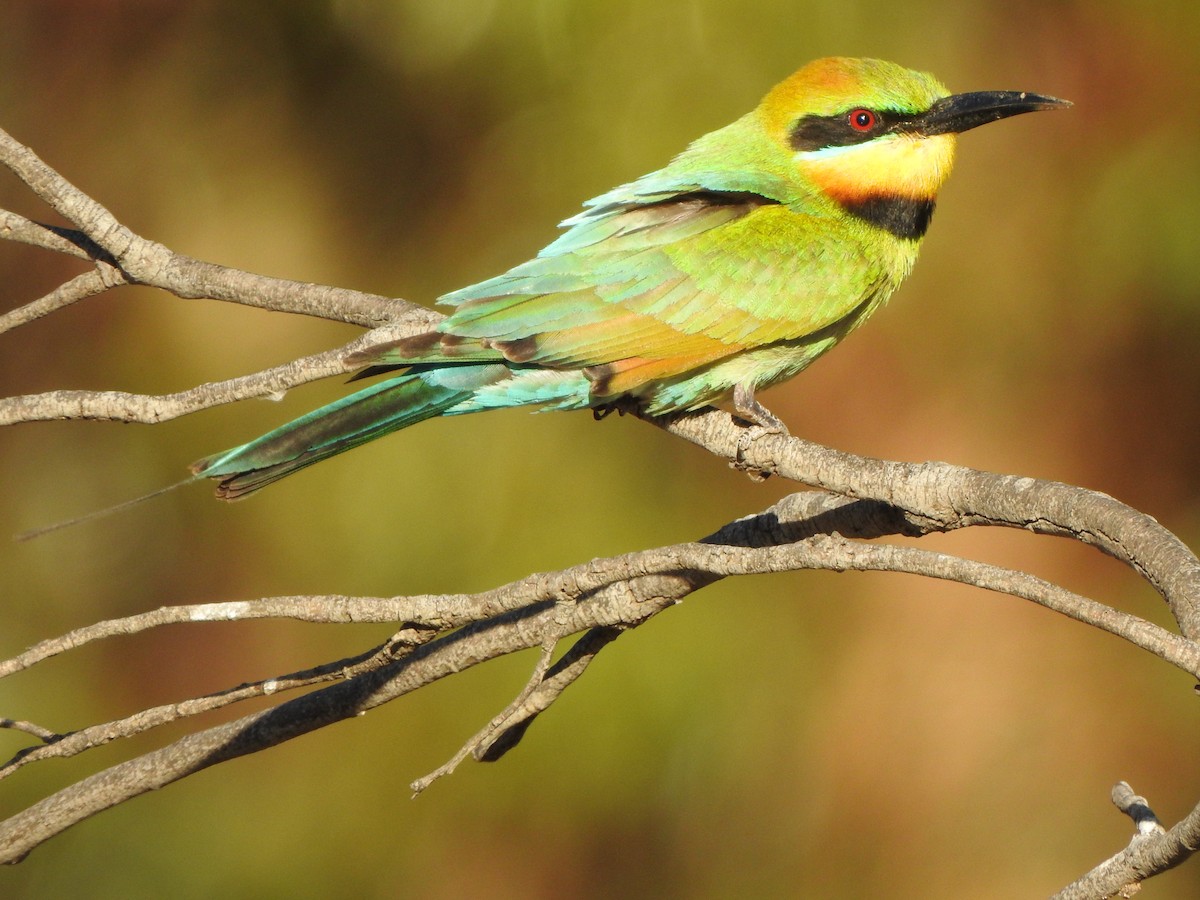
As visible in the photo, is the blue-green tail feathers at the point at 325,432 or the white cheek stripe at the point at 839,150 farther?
the white cheek stripe at the point at 839,150

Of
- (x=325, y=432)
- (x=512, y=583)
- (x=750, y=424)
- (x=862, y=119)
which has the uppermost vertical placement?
(x=862, y=119)

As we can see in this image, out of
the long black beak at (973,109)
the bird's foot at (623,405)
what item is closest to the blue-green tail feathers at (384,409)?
the bird's foot at (623,405)

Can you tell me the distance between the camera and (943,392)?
3.76m

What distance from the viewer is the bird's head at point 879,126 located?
8.05ft

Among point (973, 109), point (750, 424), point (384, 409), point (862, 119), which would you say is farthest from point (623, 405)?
point (973, 109)

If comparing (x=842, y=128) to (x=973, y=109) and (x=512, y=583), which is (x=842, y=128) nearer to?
(x=973, y=109)

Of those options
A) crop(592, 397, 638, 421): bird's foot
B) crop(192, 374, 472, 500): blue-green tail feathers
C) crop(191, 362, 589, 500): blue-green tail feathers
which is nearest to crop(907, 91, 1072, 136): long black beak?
crop(592, 397, 638, 421): bird's foot

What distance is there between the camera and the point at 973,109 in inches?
96.3

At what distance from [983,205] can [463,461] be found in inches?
66.8

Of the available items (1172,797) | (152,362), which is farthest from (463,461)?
(1172,797)

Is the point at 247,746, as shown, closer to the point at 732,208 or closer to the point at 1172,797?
the point at 732,208

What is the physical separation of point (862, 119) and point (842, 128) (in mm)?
42

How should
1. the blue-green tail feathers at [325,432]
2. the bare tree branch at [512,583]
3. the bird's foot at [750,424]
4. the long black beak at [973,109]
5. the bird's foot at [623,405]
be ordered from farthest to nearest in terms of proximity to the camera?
the long black beak at [973,109] → the bird's foot at [623,405] → the bird's foot at [750,424] → the blue-green tail feathers at [325,432] → the bare tree branch at [512,583]

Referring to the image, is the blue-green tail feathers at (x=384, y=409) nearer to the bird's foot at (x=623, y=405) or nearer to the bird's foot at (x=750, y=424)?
the bird's foot at (x=623, y=405)
